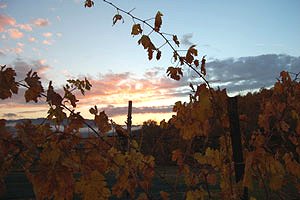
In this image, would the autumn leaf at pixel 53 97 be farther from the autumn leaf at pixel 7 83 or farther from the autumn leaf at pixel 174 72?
the autumn leaf at pixel 174 72

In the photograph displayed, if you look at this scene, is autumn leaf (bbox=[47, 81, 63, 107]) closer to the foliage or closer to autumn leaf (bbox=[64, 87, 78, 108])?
the foliage

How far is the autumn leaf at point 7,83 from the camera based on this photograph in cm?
174

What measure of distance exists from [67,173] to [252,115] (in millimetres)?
17391

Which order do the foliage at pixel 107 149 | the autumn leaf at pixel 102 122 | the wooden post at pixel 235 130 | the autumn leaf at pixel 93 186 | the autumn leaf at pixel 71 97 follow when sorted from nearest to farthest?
the foliage at pixel 107 149 → the autumn leaf at pixel 93 186 → the autumn leaf at pixel 71 97 → the autumn leaf at pixel 102 122 → the wooden post at pixel 235 130

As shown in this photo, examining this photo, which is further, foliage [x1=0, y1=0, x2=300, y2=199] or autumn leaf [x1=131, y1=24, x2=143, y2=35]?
autumn leaf [x1=131, y1=24, x2=143, y2=35]

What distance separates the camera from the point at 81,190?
2199mm

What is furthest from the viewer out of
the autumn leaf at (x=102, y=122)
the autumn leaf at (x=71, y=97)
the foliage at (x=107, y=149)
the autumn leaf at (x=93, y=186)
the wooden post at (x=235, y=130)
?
the wooden post at (x=235, y=130)

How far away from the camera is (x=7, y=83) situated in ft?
5.74

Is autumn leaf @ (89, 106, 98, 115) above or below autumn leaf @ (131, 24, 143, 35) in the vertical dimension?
below

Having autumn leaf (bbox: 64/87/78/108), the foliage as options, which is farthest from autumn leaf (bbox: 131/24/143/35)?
autumn leaf (bbox: 64/87/78/108)

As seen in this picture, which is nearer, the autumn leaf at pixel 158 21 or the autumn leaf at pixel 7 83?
the autumn leaf at pixel 7 83

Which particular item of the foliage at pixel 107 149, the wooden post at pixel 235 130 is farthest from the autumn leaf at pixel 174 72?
the wooden post at pixel 235 130

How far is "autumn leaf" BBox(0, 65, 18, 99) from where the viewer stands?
1738 mm

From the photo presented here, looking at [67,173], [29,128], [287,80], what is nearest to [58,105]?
[29,128]
